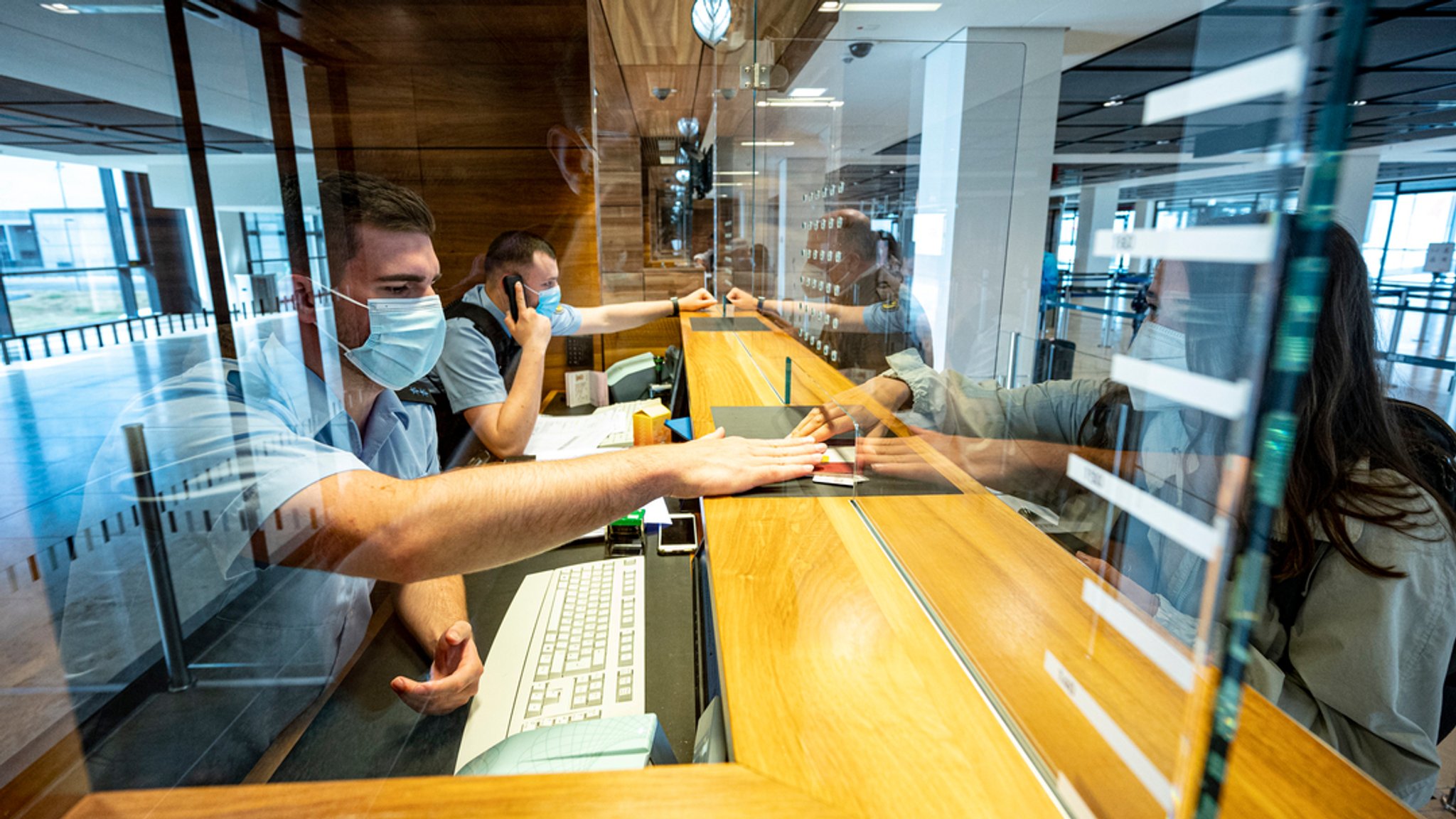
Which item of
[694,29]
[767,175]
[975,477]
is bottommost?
[975,477]

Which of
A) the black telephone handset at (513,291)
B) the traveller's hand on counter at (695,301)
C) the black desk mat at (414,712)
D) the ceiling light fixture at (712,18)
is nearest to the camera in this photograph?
the black desk mat at (414,712)

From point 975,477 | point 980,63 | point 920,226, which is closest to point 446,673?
point 975,477

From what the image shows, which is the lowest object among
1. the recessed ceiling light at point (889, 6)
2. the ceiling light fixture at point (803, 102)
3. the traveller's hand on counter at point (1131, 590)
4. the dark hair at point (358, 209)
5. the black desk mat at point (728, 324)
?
the traveller's hand on counter at point (1131, 590)

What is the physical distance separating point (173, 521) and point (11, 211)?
0.21 m

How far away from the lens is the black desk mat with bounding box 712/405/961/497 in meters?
0.80

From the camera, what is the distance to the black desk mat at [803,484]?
797mm

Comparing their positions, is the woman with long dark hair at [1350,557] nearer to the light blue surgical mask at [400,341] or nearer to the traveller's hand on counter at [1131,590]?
the traveller's hand on counter at [1131,590]

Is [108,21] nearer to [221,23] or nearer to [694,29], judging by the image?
[221,23]

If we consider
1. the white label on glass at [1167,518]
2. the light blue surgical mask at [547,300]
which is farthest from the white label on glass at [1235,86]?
the light blue surgical mask at [547,300]

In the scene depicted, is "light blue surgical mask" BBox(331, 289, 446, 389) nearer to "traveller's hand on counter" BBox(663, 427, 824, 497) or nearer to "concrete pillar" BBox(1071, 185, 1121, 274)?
"traveller's hand on counter" BBox(663, 427, 824, 497)

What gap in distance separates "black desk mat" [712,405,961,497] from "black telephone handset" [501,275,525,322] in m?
0.37

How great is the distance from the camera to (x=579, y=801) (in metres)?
0.38

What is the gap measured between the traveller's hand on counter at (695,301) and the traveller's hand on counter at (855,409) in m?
1.52

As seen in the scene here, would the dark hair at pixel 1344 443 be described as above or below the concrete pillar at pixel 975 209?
below
